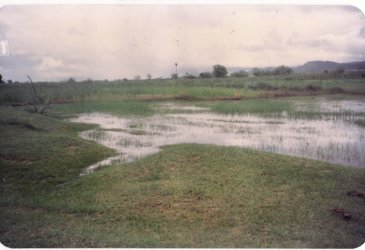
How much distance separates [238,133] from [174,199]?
8.47ft

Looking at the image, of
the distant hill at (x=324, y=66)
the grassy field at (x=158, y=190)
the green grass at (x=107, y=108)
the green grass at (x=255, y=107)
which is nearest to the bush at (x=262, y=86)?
the green grass at (x=255, y=107)

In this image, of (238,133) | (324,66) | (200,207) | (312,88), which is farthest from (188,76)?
(312,88)

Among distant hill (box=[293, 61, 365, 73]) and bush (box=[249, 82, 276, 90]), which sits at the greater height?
distant hill (box=[293, 61, 365, 73])

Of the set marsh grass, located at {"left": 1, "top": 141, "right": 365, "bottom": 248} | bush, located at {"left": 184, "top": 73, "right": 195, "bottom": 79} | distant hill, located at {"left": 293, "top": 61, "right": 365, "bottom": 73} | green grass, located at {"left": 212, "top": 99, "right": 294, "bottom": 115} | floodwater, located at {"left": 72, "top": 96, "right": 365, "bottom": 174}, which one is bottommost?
marsh grass, located at {"left": 1, "top": 141, "right": 365, "bottom": 248}

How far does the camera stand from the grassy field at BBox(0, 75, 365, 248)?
4.71 metres

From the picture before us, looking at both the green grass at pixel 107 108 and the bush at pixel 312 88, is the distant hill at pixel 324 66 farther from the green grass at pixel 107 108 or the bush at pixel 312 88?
the green grass at pixel 107 108

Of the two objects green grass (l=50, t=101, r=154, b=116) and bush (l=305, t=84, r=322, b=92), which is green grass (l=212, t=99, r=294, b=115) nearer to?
bush (l=305, t=84, r=322, b=92)

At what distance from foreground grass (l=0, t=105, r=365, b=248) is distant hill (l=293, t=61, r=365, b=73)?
73.7 inches

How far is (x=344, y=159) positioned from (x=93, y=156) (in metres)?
5.06

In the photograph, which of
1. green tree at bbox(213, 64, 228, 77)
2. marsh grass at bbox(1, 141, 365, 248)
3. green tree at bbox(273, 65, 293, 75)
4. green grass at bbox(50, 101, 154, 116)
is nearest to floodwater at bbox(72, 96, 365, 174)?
green grass at bbox(50, 101, 154, 116)

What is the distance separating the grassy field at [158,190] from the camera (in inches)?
185

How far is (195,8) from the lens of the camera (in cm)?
595

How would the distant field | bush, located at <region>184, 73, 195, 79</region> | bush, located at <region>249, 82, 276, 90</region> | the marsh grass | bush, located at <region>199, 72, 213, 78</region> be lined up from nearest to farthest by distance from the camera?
the marsh grass → bush, located at <region>184, 73, 195, 79</region> → bush, located at <region>199, 72, 213, 78</region> → the distant field → bush, located at <region>249, 82, 276, 90</region>

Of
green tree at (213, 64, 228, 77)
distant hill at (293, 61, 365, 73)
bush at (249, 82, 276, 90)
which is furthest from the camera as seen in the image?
bush at (249, 82, 276, 90)
